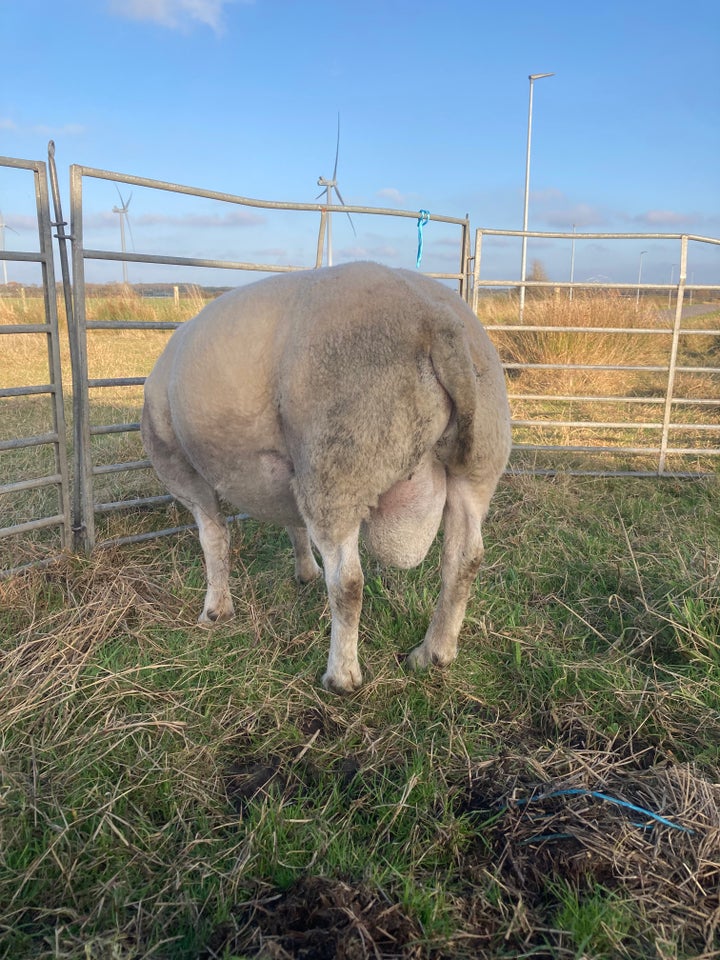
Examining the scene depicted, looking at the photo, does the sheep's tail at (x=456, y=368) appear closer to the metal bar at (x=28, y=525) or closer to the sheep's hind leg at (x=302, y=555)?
the sheep's hind leg at (x=302, y=555)

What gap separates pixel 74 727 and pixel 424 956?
1504 millimetres

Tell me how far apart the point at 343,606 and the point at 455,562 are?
0.52 m

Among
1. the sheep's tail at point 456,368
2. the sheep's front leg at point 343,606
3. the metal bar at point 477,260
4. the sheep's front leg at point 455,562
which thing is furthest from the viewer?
the metal bar at point 477,260

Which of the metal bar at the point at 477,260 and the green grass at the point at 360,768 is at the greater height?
the metal bar at the point at 477,260

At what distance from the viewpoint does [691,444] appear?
7488 mm

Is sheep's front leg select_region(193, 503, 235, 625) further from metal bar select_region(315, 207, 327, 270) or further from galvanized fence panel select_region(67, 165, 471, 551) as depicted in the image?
metal bar select_region(315, 207, 327, 270)

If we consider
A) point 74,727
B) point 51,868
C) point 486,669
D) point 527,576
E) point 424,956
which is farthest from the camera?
point 527,576

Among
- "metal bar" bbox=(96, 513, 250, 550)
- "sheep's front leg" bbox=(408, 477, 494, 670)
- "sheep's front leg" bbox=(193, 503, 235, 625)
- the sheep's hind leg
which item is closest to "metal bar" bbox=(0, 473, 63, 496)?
Answer: "metal bar" bbox=(96, 513, 250, 550)

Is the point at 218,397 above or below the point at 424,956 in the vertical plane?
above

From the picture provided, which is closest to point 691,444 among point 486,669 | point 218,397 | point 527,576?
point 527,576

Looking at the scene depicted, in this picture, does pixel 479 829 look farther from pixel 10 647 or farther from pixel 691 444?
pixel 691 444

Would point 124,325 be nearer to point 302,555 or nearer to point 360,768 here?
point 302,555

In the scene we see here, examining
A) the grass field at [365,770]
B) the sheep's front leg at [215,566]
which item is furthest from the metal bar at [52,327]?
the sheep's front leg at [215,566]

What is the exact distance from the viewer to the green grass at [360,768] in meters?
1.77
